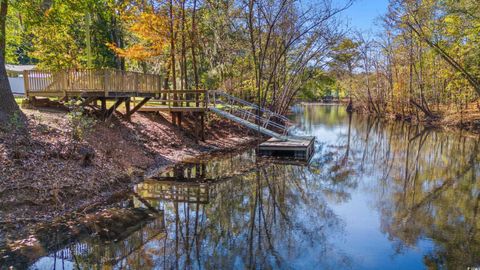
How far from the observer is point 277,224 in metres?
7.86

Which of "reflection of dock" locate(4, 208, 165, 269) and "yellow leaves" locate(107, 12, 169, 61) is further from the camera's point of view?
"yellow leaves" locate(107, 12, 169, 61)

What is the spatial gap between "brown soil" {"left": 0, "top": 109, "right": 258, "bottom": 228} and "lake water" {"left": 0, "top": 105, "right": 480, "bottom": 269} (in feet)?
2.62

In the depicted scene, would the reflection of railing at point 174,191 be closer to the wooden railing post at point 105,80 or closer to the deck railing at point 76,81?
the wooden railing post at point 105,80

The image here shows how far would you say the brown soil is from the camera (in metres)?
7.73

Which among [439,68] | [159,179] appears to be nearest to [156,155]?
[159,179]

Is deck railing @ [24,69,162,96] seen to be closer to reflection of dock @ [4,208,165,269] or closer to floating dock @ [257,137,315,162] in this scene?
reflection of dock @ [4,208,165,269]

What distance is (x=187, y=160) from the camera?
1455 centimetres

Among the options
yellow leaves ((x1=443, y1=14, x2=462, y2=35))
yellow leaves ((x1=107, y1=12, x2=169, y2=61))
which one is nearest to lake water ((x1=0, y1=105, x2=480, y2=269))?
yellow leaves ((x1=107, y1=12, x2=169, y2=61))

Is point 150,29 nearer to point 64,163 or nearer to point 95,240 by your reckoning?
point 64,163

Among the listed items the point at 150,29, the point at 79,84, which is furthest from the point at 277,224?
the point at 150,29

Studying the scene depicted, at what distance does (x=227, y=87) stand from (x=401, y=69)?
21.5m

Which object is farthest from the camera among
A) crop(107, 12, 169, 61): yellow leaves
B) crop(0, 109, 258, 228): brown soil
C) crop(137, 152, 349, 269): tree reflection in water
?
crop(107, 12, 169, 61): yellow leaves

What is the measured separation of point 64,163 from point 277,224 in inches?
234

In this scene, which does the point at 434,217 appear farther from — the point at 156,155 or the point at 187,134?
the point at 187,134
